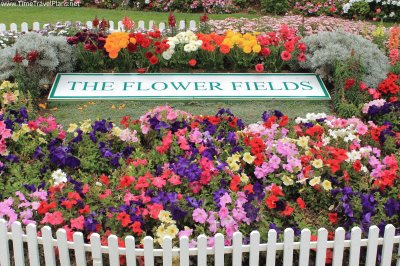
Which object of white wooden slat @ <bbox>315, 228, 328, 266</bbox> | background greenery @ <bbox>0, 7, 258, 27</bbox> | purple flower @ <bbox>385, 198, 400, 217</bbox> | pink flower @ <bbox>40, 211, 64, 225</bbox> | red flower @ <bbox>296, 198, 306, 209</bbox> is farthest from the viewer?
background greenery @ <bbox>0, 7, 258, 27</bbox>

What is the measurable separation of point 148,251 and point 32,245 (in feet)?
2.55

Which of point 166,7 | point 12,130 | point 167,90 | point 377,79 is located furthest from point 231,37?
point 166,7

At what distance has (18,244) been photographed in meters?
4.21

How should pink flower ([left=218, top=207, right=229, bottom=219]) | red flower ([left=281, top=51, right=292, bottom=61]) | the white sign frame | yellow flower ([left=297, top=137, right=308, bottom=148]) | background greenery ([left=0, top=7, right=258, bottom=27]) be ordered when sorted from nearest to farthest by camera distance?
1. pink flower ([left=218, top=207, right=229, bottom=219])
2. yellow flower ([left=297, top=137, right=308, bottom=148])
3. the white sign frame
4. red flower ([left=281, top=51, right=292, bottom=61])
5. background greenery ([left=0, top=7, right=258, bottom=27])

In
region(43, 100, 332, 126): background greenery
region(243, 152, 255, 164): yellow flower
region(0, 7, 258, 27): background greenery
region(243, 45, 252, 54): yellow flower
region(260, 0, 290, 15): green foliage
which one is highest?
region(243, 45, 252, 54): yellow flower

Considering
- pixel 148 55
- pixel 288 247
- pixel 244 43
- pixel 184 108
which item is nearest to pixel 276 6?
pixel 244 43

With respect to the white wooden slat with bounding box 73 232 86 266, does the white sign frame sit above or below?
below

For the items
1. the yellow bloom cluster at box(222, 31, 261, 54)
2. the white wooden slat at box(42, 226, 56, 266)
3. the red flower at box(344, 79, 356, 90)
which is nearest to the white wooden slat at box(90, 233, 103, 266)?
the white wooden slat at box(42, 226, 56, 266)

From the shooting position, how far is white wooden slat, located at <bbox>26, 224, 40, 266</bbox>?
4094 mm

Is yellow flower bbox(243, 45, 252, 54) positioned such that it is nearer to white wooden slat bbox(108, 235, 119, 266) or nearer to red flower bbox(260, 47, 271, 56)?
red flower bbox(260, 47, 271, 56)

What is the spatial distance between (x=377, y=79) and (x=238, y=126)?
6.99 feet

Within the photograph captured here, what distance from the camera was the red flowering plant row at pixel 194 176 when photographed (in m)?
4.66

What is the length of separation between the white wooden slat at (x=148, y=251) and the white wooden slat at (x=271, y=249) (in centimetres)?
74

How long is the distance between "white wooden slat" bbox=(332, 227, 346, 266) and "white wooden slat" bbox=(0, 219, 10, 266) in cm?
217
